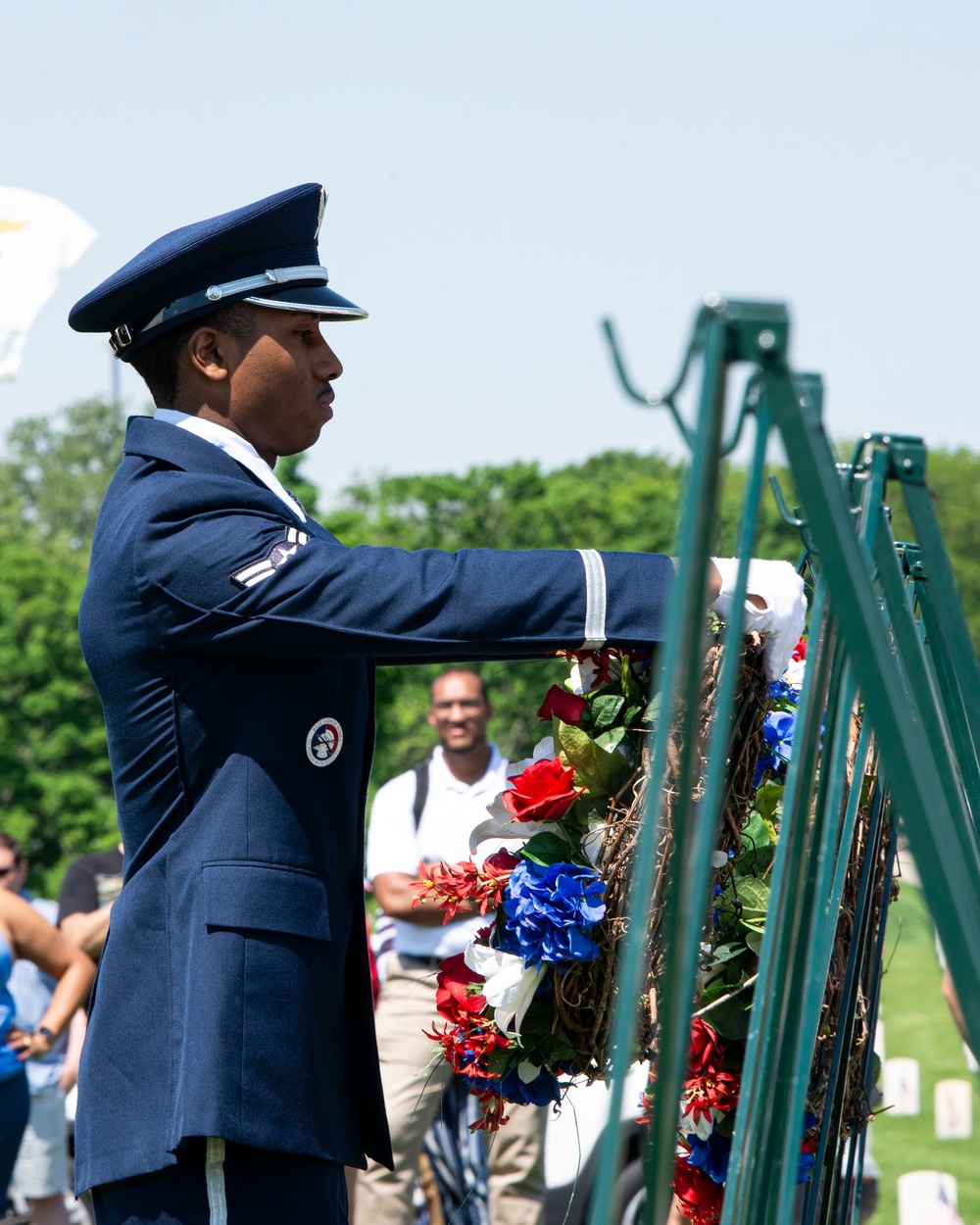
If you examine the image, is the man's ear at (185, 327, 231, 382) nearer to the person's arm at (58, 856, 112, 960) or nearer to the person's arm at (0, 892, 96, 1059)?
the person's arm at (0, 892, 96, 1059)

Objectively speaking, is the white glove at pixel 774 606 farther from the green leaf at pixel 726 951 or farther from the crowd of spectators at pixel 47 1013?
the crowd of spectators at pixel 47 1013

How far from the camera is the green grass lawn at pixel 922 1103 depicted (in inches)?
165

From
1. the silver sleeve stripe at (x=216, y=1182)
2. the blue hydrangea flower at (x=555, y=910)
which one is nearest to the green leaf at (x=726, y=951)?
the blue hydrangea flower at (x=555, y=910)

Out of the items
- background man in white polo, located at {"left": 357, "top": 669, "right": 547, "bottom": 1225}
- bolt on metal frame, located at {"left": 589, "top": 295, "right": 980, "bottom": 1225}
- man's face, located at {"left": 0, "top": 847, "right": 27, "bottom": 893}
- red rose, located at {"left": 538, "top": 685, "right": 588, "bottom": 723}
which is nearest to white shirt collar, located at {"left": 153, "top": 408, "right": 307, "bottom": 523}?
red rose, located at {"left": 538, "top": 685, "right": 588, "bottom": 723}

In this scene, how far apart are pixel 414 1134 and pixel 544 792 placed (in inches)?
135

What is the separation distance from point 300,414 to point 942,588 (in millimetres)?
1000

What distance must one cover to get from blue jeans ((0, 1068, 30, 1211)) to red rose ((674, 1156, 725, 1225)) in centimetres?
335

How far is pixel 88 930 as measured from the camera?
233 inches

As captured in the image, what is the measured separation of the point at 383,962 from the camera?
5.85 m

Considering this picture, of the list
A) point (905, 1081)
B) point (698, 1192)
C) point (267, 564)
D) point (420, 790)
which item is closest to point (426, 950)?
point (420, 790)

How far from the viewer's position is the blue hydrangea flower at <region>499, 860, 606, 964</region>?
6.82 feet

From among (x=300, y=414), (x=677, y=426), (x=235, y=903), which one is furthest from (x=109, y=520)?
(x=677, y=426)

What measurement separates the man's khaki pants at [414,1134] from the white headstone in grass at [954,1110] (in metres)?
2.29

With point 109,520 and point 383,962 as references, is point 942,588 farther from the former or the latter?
point 383,962
